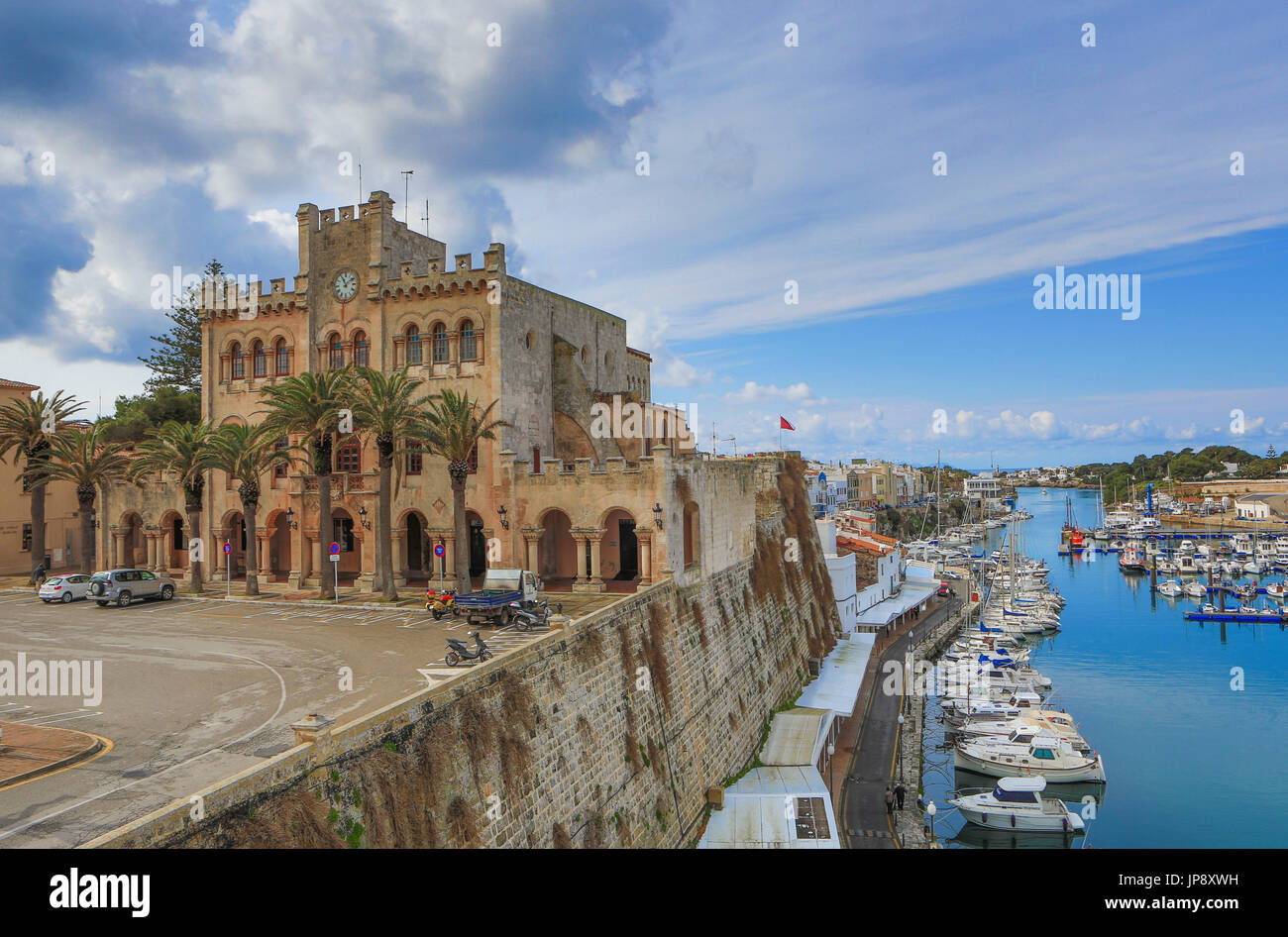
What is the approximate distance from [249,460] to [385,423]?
713 centimetres

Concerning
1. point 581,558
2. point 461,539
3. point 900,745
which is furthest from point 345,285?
point 900,745

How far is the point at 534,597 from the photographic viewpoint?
2647 cm

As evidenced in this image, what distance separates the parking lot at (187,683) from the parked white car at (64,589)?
0.53 m

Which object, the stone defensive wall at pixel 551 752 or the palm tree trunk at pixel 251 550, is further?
the palm tree trunk at pixel 251 550

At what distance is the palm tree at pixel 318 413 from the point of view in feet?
102

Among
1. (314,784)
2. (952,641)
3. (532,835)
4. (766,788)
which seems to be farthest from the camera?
(952,641)

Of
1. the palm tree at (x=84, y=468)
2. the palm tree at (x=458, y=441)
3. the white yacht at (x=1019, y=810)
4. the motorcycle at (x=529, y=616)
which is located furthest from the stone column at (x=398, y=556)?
the white yacht at (x=1019, y=810)

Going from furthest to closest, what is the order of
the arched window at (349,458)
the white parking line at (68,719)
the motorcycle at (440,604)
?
the arched window at (349,458) → the motorcycle at (440,604) → the white parking line at (68,719)

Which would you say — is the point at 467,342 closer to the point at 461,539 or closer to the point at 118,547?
the point at 461,539

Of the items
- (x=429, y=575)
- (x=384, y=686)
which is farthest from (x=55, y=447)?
(x=384, y=686)

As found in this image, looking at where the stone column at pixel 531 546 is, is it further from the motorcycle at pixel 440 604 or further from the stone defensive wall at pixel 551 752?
the stone defensive wall at pixel 551 752

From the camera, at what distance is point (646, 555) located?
97.0 feet
